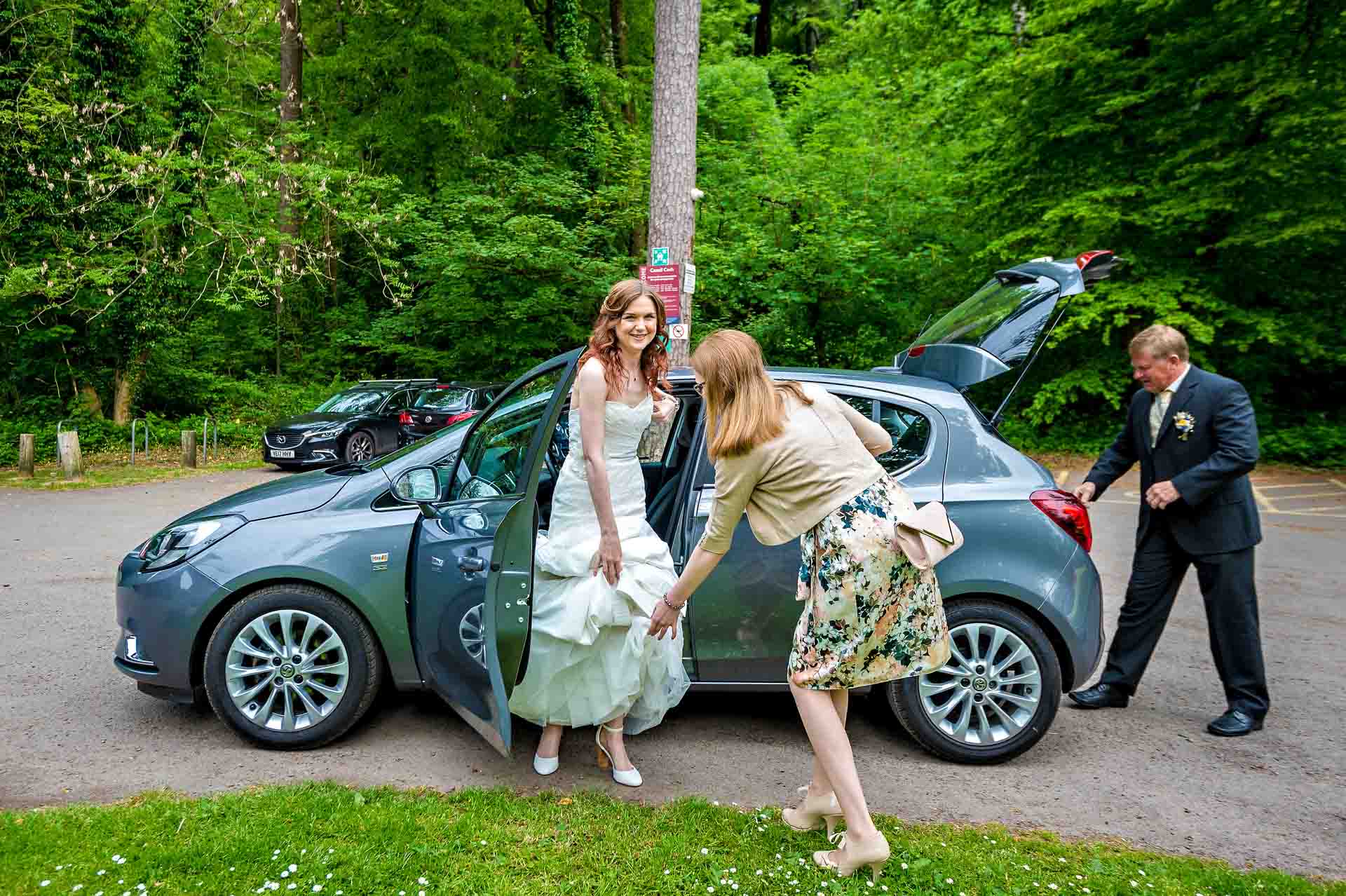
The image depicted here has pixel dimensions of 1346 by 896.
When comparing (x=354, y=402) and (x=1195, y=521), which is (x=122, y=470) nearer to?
(x=354, y=402)

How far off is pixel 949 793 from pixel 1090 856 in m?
0.60

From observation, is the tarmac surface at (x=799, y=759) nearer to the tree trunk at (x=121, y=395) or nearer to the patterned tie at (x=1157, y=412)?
the patterned tie at (x=1157, y=412)

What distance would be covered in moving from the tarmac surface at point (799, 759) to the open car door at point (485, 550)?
549 millimetres

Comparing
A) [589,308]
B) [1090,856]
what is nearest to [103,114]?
[589,308]

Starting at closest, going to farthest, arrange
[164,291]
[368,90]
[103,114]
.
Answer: [103,114] < [164,291] < [368,90]

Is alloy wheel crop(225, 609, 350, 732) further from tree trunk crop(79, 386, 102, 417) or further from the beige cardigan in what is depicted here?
tree trunk crop(79, 386, 102, 417)

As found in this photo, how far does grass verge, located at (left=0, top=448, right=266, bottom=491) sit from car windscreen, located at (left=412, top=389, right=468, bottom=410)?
2.96m

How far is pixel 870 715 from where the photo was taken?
4.20m

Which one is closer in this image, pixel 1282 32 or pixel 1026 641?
pixel 1026 641

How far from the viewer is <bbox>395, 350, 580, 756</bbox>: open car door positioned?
2.96m

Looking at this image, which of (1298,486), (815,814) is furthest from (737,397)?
(1298,486)

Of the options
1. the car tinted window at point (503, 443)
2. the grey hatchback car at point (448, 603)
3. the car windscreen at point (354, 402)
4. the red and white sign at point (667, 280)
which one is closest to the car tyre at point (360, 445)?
the car windscreen at point (354, 402)

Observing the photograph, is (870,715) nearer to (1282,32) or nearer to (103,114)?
(1282,32)

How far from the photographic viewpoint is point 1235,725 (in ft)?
13.1
